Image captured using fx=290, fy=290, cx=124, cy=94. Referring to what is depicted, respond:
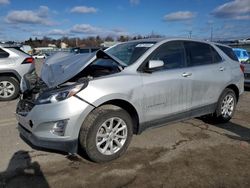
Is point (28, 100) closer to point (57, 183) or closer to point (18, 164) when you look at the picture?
point (18, 164)

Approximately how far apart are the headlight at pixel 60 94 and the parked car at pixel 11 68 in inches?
193

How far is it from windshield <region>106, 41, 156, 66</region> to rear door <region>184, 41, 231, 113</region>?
0.83m

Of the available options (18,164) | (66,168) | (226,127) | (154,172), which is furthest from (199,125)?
(18,164)

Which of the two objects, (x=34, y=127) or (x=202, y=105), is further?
(x=202, y=105)

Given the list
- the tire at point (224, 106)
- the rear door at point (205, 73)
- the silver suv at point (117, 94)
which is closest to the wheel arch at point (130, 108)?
the silver suv at point (117, 94)

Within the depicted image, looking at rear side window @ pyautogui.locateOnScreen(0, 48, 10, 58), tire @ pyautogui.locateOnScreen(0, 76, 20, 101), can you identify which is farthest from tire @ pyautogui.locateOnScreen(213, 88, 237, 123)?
rear side window @ pyautogui.locateOnScreen(0, 48, 10, 58)

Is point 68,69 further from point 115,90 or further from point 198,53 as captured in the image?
point 198,53

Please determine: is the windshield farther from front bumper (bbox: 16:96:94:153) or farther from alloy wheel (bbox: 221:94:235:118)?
alloy wheel (bbox: 221:94:235:118)

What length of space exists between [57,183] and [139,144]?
1647mm

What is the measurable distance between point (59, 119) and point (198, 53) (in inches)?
114

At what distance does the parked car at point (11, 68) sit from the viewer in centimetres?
834

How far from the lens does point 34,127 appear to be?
3.79 meters

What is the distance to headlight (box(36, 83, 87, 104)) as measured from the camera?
3.66 metres

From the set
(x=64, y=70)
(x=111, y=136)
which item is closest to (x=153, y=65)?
(x=111, y=136)
